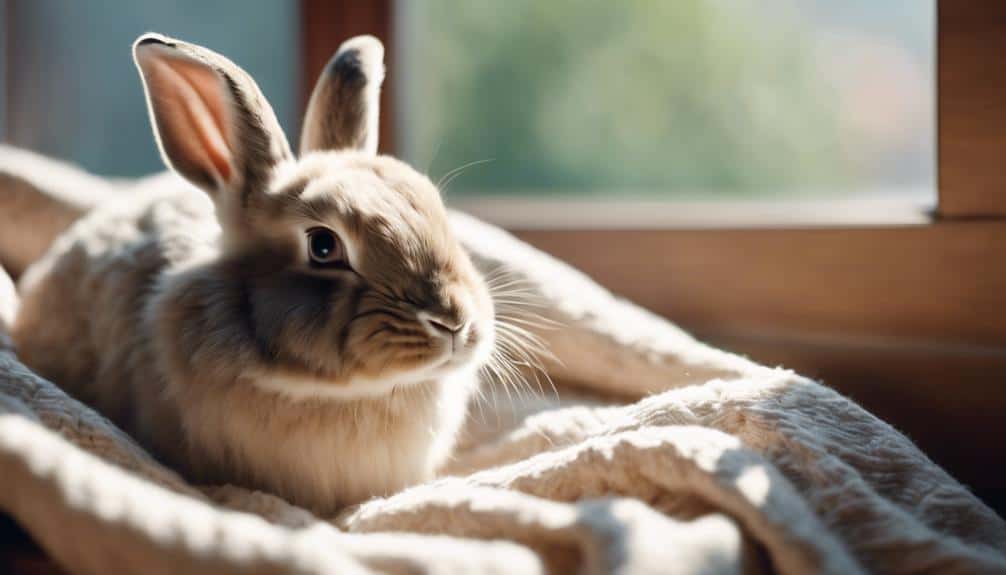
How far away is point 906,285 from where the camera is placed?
51.0 inches

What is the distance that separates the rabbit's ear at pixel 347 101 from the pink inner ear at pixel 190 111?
0.17m

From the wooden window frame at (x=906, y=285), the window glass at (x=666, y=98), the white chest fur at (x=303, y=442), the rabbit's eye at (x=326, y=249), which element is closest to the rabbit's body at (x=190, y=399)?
the white chest fur at (x=303, y=442)

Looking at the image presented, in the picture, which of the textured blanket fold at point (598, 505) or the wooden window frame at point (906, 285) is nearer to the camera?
the textured blanket fold at point (598, 505)

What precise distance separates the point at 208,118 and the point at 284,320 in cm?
29

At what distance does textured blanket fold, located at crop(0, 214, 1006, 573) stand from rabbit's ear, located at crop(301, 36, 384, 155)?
0.48 m

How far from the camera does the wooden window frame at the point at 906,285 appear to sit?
46.9 inches

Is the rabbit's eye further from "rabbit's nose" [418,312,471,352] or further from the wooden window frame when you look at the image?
the wooden window frame

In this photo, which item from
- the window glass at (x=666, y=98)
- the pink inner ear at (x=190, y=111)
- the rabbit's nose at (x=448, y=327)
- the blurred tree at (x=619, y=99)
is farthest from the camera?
the blurred tree at (x=619, y=99)

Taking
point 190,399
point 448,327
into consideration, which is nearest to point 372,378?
point 448,327

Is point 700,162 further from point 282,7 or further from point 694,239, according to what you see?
point 282,7

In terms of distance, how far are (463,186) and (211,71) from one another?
3.27 feet

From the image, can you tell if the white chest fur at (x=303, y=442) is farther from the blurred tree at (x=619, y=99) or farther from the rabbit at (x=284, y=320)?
the blurred tree at (x=619, y=99)

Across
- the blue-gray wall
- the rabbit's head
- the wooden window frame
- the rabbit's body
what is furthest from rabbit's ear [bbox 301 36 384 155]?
the blue-gray wall

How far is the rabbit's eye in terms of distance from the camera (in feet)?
3.05
